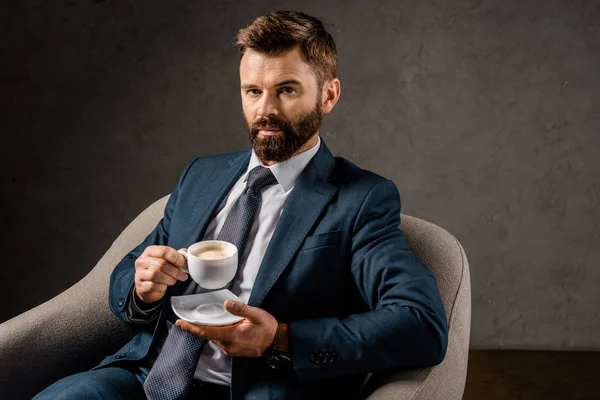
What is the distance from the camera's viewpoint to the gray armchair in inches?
58.8

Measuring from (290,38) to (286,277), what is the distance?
541 mm

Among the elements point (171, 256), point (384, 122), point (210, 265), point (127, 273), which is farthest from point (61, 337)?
point (384, 122)

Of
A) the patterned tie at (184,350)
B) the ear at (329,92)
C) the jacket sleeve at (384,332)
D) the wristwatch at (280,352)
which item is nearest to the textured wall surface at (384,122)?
the ear at (329,92)

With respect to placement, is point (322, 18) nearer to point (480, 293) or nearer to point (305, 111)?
point (305, 111)

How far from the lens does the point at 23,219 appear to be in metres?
2.83

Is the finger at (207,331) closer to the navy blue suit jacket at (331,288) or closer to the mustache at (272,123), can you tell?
the navy blue suit jacket at (331,288)

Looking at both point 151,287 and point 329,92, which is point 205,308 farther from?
point 329,92

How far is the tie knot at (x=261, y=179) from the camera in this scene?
5.47 feet

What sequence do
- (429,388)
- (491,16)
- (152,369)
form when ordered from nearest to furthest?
(429,388) → (152,369) → (491,16)

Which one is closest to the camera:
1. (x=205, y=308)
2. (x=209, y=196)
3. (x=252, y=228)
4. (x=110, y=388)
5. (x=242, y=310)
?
(x=242, y=310)

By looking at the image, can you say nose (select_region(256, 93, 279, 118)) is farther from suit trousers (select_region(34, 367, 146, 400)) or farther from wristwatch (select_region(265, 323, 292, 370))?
suit trousers (select_region(34, 367, 146, 400))

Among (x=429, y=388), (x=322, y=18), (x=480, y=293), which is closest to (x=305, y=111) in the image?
(x=429, y=388)

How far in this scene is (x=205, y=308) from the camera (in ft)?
4.69

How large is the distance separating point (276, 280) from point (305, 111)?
40cm
